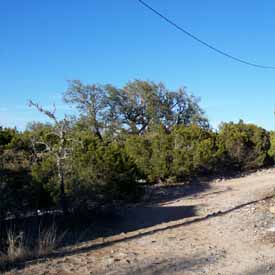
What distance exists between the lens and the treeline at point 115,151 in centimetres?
1024

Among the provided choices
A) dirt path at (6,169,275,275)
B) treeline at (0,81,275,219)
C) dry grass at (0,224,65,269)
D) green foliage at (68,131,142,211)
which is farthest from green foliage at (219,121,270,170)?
dry grass at (0,224,65,269)

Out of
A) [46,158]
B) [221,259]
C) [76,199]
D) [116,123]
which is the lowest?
[221,259]

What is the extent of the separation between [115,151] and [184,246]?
5.90 m

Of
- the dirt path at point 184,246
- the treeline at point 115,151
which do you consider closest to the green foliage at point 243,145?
the treeline at point 115,151

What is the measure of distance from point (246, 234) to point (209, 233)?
686 millimetres

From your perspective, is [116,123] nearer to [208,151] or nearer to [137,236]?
[208,151]

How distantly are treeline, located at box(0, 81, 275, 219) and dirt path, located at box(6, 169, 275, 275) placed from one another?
4.46 feet

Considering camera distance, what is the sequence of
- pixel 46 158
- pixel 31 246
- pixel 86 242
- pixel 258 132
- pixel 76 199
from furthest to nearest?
pixel 258 132 < pixel 46 158 < pixel 76 199 < pixel 86 242 < pixel 31 246

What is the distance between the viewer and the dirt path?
6.06 metres

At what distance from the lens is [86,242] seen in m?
8.12

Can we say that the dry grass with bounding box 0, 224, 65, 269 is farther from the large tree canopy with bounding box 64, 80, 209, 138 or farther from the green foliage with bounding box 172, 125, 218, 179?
the large tree canopy with bounding box 64, 80, 209, 138

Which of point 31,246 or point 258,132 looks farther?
point 258,132

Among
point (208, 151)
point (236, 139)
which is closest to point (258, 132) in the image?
point (236, 139)

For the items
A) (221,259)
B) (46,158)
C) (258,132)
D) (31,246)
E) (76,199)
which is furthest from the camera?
(258,132)
